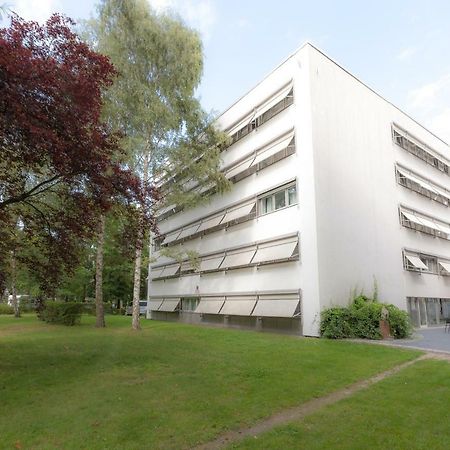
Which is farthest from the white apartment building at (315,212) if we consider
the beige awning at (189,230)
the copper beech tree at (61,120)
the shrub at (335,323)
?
the copper beech tree at (61,120)

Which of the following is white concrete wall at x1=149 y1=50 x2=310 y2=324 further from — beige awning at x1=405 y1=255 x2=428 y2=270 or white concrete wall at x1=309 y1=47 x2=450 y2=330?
beige awning at x1=405 y1=255 x2=428 y2=270

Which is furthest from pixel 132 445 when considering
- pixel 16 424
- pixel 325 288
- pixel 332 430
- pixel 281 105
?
pixel 281 105

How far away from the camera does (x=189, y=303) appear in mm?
30281

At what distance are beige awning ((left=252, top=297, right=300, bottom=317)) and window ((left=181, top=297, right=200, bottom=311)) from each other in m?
8.35

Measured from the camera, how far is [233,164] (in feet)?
86.0

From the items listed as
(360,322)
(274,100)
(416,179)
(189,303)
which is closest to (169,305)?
(189,303)

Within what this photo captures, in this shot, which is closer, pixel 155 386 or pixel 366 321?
pixel 155 386

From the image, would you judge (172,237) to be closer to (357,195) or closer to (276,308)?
(276,308)

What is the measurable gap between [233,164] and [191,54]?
698 centimetres

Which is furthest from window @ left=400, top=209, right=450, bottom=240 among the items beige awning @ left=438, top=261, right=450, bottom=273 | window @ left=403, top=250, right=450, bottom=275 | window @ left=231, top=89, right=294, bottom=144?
window @ left=231, top=89, right=294, bottom=144

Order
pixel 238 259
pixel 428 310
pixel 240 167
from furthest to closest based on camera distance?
Answer: pixel 428 310
pixel 240 167
pixel 238 259

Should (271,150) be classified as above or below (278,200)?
above

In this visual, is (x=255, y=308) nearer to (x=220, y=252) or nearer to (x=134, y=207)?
(x=220, y=252)

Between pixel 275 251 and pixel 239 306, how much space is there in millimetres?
4197
